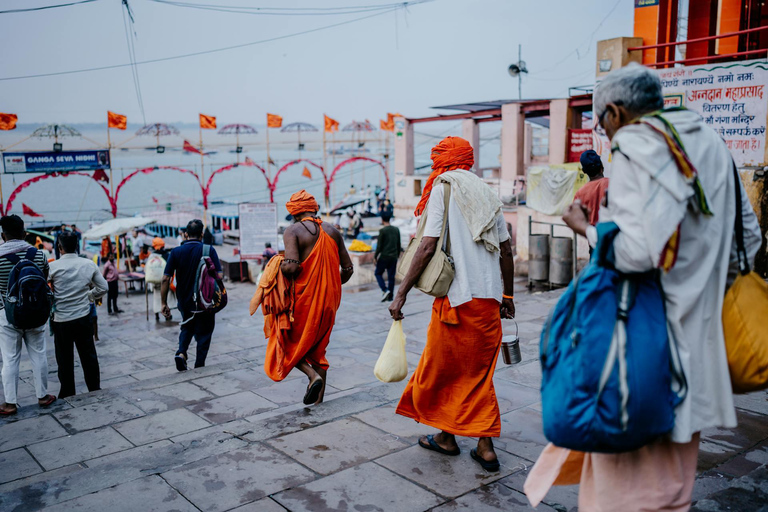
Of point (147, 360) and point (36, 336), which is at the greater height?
point (36, 336)

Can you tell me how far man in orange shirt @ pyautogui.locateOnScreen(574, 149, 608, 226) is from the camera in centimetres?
411

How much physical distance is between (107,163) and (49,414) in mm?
21580

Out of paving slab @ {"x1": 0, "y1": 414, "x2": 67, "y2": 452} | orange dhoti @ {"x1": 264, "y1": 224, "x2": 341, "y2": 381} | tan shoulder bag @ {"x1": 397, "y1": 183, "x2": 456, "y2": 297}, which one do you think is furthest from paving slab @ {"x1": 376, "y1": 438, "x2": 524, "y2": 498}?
paving slab @ {"x1": 0, "y1": 414, "x2": 67, "y2": 452}

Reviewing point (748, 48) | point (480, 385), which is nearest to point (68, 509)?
point (480, 385)

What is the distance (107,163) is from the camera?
24703mm

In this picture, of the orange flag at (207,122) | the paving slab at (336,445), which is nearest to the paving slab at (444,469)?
the paving slab at (336,445)

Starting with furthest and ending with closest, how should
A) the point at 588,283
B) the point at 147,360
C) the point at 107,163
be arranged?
the point at 107,163 < the point at 147,360 < the point at 588,283

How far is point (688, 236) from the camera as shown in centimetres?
188

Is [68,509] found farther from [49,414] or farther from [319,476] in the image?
[49,414]

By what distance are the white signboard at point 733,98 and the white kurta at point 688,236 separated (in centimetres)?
772

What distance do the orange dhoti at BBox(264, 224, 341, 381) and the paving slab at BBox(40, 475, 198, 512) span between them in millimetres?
1740

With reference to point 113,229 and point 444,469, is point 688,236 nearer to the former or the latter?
point 444,469

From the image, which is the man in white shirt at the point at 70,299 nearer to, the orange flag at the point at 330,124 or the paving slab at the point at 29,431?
the paving slab at the point at 29,431

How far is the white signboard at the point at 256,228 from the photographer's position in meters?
17.2
